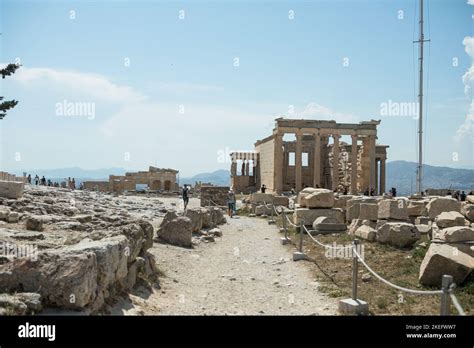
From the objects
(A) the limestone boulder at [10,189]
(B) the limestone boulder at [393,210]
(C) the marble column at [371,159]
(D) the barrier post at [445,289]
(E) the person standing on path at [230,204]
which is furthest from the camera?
(C) the marble column at [371,159]

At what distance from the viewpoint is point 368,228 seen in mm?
15000

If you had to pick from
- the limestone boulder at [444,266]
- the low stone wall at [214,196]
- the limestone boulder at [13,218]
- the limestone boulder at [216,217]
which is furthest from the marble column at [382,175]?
the limestone boulder at [13,218]

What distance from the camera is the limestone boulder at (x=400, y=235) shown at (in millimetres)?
13227

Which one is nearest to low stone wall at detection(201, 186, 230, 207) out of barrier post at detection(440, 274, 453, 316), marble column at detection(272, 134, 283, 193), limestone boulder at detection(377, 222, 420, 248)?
marble column at detection(272, 134, 283, 193)

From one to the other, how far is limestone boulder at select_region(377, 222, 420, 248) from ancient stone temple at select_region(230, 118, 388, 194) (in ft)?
101

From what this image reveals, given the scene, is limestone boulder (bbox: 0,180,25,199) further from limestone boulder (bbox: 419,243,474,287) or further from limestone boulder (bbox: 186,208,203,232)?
limestone boulder (bbox: 419,243,474,287)

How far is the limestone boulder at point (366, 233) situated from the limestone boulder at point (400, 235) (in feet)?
2.53

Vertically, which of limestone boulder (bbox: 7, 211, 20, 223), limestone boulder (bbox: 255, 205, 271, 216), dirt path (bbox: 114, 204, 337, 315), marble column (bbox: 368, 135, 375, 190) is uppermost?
marble column (bbox: 368, 135, 375, 190)

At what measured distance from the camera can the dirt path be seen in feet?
28.4

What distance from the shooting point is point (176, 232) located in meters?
15.1

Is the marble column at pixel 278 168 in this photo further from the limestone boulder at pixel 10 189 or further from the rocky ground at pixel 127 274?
the limestone boulder at pixel 10 189
